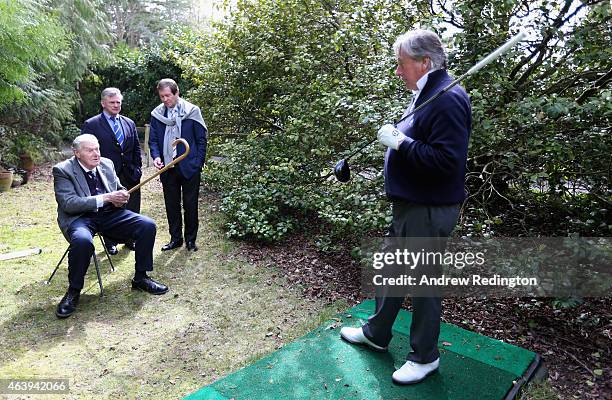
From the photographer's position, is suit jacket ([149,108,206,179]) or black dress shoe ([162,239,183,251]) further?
black dress shoe ([162,239,183,251])

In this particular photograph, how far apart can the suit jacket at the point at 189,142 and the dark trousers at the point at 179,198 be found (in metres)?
0.08

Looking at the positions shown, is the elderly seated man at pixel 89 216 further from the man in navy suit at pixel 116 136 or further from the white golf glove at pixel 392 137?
the white golf glove at pixel 392 137

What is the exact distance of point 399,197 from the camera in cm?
229

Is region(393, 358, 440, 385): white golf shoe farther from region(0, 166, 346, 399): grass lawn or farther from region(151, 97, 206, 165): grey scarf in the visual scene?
region(151, 97, 206, 165): grey scarf

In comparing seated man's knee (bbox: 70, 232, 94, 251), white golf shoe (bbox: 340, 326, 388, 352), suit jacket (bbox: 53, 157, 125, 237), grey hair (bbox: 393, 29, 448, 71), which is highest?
grey hair (bbox: 393, 29, 448, 71)

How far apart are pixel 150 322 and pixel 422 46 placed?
266 centimetres

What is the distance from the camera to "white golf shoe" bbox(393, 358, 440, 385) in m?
2.47

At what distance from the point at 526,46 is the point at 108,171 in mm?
3518

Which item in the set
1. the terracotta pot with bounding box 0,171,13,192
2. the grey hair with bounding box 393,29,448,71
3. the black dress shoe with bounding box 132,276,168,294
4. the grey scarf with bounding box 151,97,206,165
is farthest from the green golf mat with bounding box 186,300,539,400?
the terracotta pot with bounding box 0,171,13,192

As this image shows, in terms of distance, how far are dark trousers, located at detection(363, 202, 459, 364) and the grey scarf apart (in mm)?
2707

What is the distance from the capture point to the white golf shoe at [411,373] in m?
2.47

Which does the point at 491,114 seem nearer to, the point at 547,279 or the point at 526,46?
the point at 526,46

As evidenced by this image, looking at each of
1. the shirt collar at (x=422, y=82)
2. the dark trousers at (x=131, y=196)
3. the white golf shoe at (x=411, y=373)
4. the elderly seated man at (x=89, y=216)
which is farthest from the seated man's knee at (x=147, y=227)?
the shirt collar at (x=422, y=82)

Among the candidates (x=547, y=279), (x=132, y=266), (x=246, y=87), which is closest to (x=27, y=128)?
(x=246, y=87)
